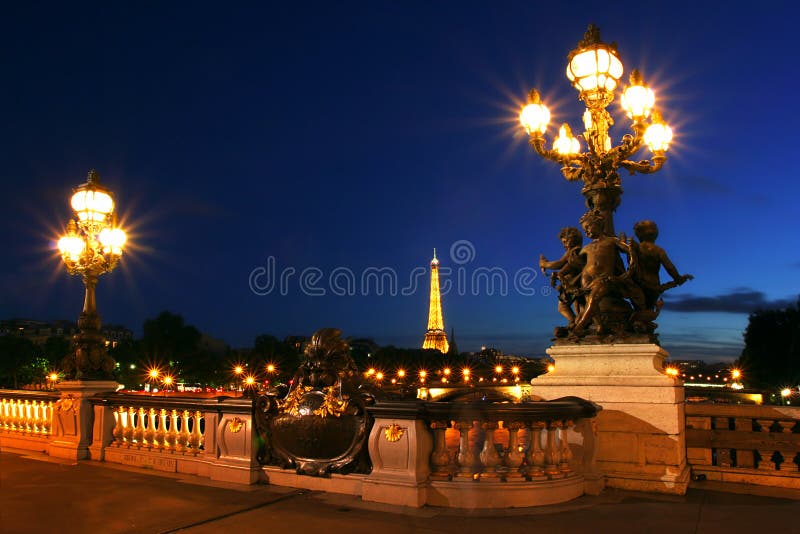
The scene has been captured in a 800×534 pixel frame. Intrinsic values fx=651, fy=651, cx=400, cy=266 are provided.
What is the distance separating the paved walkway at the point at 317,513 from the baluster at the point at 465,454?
0.50 m

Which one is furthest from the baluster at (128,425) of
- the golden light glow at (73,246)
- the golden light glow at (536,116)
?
the golden light glow at (536,116)

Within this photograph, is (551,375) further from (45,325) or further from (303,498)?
(45,325)

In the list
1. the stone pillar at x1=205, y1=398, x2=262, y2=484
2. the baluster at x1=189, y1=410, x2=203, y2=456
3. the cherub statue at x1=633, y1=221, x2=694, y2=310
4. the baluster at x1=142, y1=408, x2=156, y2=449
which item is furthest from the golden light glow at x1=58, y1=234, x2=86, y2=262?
the cherub statue at x1=633, y1=221, x2=694, y2=310

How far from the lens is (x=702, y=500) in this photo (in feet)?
27.7

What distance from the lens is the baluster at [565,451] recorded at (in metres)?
8.33

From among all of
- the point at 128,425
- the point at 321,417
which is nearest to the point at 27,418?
the point at 128,425

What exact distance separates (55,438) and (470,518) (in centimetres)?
941

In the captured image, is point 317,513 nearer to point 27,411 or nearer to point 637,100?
point 637,100

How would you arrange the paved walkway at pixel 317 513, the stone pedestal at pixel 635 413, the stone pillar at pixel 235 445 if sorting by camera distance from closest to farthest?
1. the paved walkway at pixel 317 513
2. the stone pedestal at pixel 635 413
3. the stone pillar at pixel 235 445

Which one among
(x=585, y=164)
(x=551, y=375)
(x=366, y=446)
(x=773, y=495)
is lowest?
(x=773, y=495)

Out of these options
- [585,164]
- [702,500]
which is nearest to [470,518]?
[702,500]

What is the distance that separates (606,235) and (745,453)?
3.89 metres

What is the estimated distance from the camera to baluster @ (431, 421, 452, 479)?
7.96 meters

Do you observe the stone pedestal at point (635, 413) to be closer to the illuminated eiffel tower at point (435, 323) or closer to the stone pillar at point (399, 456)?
the stone pillar at point (399, 456)
